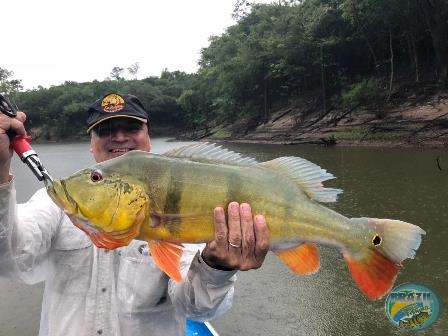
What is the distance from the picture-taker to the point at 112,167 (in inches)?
89.2

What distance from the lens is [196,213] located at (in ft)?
7.21

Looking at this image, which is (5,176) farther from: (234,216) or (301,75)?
(301,75)

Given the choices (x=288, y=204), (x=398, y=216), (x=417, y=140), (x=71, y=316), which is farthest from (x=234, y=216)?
(x=417, y=140)

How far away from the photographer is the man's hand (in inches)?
87.0

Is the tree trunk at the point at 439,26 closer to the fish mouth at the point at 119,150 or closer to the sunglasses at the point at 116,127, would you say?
the sunglasses at the point at 116,127

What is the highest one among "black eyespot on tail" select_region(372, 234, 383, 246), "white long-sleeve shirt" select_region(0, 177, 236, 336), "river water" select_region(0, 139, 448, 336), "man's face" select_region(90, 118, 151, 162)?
"man's face" select_region(90, 118, 151, 162)

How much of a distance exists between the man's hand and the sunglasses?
1.41m

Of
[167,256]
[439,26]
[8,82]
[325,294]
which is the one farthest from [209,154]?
[8,82]

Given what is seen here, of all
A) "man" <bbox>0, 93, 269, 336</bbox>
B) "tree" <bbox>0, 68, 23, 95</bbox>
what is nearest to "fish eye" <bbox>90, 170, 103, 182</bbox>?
"man" <bbox>0, 93, 269, 336</bbox>

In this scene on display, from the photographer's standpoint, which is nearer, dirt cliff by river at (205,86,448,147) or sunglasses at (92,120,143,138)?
sunglasses at (92,120,143,138)

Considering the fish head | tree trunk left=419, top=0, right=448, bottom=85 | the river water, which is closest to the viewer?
the fish head

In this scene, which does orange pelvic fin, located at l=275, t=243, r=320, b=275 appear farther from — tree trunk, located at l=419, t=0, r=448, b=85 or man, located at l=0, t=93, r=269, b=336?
tree trunk, located at l=419, t=0, r=448, b=85

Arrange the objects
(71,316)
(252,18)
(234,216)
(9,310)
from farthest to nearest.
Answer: (252,18) → (9,310) → (71,316) → (234,216)

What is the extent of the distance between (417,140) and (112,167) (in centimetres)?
2140
